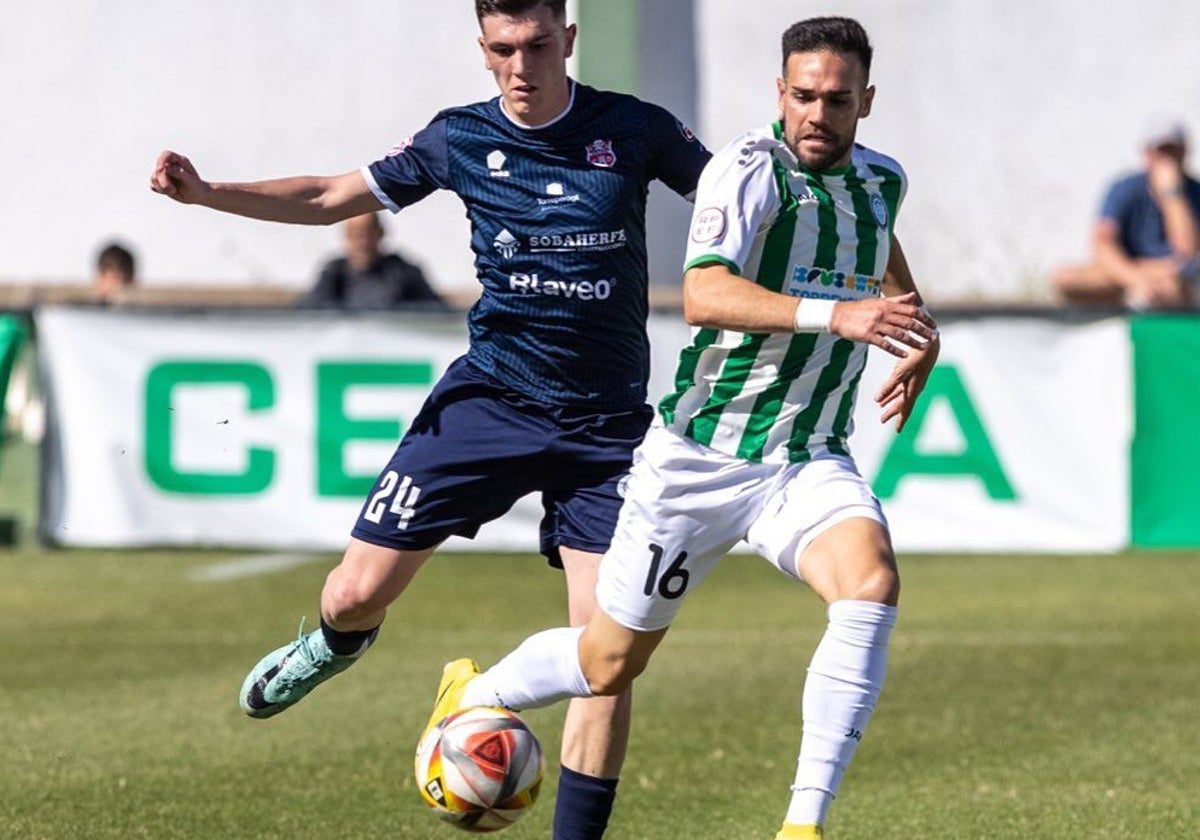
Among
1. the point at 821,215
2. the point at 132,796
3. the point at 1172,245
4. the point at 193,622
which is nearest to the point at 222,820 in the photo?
the point at 132,796

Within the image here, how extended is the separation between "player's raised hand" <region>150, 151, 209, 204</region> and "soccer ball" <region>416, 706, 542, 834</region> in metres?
1.71

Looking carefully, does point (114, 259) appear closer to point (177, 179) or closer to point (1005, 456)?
point (1005, 456)

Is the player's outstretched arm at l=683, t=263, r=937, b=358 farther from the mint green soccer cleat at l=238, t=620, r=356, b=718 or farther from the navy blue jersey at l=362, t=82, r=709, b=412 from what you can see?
the mint green soccer cleat at l=238, t=620, r=356, b=718

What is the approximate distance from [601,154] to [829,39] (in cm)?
87

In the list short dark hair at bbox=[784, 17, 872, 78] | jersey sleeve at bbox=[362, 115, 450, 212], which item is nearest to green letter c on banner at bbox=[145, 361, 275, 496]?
jersey sleeve at bbox=[362, 115, 450, 212]

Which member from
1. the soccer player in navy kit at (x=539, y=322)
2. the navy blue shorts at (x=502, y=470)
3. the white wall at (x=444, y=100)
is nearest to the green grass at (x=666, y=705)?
the soccer player in navy kit at (x=539, y=322)

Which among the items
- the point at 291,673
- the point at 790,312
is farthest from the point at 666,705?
the point at 790,312

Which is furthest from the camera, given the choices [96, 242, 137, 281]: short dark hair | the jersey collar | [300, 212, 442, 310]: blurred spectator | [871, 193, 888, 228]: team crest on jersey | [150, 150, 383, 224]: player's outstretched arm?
[96, 242, 137, 281]: short dark hair

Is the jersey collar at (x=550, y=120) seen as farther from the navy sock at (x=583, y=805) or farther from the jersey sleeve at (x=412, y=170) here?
the navy sock at (x=583, y=805)

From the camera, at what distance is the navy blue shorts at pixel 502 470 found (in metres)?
6.39

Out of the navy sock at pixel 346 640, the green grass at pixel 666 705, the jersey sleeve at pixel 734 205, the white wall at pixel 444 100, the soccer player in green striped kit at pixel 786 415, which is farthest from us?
the white wall at pixel 444 100

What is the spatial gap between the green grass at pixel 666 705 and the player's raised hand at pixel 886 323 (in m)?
2.00

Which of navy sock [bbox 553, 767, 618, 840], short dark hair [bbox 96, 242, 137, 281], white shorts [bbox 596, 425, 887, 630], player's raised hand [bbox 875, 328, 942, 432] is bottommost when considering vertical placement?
short dark hair [bbox 96, 242, 137, 281]

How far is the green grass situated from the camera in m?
7.01
